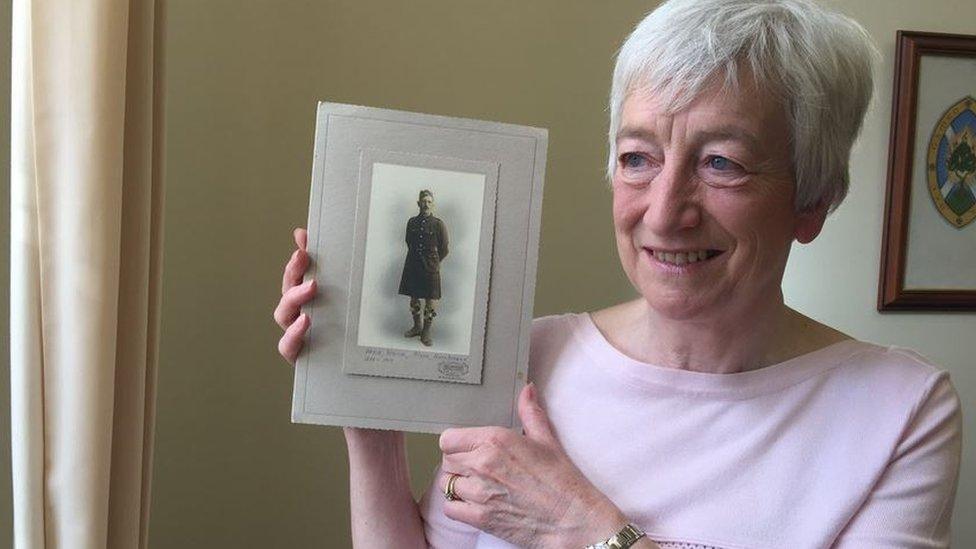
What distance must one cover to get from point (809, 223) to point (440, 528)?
617mm

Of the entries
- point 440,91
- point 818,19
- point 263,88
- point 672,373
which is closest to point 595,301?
point 440,91

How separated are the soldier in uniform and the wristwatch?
12.2 inches

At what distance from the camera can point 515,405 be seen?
1297 mm

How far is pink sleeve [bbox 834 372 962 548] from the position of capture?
1.21m

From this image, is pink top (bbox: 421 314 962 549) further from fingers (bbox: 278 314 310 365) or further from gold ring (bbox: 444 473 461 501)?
fingers (bbox: 278 314 310 365)

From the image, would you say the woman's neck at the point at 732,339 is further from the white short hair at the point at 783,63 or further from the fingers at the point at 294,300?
the fingers at the point at 294,300

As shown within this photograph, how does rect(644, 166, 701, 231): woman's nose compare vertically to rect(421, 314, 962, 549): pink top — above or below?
above

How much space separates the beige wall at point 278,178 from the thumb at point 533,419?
2.70 ft

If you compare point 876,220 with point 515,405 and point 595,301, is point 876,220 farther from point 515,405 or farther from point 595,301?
point 515,405

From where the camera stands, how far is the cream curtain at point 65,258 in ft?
4.05

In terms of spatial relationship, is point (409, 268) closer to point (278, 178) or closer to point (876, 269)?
point (278, 178)

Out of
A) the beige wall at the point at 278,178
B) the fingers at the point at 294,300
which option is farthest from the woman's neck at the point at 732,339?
the beige wall at the point at 278,178

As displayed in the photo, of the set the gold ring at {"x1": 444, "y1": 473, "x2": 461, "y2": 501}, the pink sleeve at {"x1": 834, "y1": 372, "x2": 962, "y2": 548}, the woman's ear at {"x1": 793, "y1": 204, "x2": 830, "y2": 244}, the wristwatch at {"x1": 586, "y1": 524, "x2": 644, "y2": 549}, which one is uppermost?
the woman's ear at {"x1": 793, "y1": 204, "x2": 830, "y2": 244}

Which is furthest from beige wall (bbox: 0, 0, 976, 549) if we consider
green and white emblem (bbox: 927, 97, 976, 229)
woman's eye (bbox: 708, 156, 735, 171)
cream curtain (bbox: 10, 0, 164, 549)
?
woman's eye (bbox: 708, 156, 735, 171)
